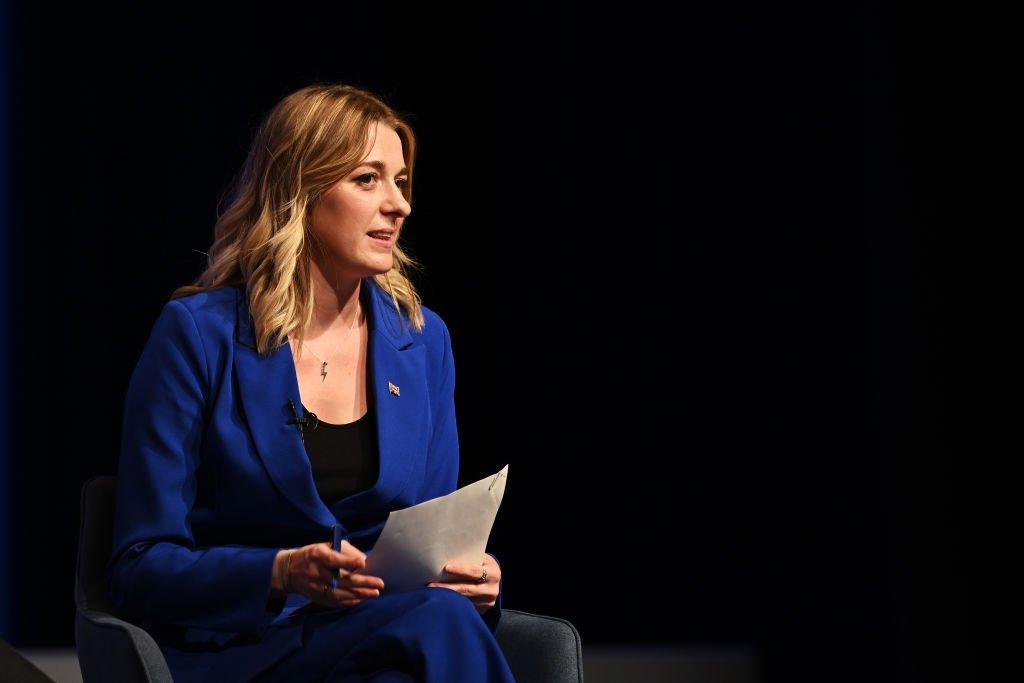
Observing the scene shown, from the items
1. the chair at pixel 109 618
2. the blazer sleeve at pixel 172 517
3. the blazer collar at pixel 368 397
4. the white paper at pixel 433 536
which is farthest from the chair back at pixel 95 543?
the white paper at pixel 433 536

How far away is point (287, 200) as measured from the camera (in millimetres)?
2158

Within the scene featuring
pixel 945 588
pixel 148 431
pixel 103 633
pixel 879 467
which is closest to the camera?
pixel 103 633

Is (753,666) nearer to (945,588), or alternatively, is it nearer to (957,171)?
(945,588)

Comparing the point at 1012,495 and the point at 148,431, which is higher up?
the point at 148,431

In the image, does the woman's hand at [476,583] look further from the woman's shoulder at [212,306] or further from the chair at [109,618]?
the woman's shoulder at [212,306]

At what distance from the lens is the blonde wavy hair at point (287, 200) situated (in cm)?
Answer: 212

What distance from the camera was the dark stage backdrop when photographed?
2926 mm

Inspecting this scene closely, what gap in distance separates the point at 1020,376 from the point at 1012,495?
0.66 feet

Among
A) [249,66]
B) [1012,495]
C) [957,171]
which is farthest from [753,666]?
[249,66]

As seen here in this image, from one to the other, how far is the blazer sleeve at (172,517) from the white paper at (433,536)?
0.57ft

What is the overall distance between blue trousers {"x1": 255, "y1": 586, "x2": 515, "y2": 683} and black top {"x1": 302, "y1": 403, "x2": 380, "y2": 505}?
22cm

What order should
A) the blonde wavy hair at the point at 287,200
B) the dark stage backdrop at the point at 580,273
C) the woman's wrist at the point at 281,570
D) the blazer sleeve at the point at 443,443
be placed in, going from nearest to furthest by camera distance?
the woman's wrist at the point at 281,570, the blonde wavy hair at the point at 287,200, the blazer sleeve at the point at 443,443, the dark stage backdrop at the point at 580,273

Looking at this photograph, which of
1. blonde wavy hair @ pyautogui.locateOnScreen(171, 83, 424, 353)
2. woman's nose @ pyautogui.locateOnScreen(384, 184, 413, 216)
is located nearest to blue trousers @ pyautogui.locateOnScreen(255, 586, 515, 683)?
blonde wavy hair @ pyautogui.locateOnScreen(171, 83, 424, 353)

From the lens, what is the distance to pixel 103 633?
183 cm
